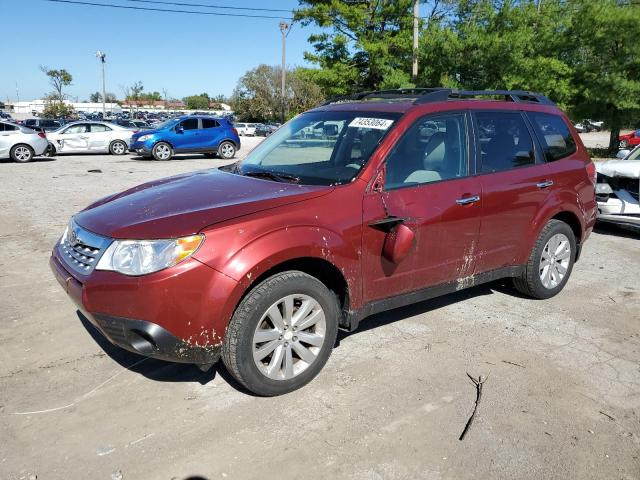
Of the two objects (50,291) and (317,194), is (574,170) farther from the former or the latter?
(50,291)

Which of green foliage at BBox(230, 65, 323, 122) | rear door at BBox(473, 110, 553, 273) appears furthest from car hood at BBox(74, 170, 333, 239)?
green foliage at BBox(230, 65, 323, 122)

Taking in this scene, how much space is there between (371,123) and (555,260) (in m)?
2.38

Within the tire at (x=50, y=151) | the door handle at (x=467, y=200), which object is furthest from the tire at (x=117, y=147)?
the door handle at (x=467, y=200)

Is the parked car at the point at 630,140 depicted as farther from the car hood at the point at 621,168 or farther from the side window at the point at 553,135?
the side window at the point at 553,135

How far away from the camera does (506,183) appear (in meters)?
4.38

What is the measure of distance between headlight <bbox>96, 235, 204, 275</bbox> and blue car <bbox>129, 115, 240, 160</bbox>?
1762 cm

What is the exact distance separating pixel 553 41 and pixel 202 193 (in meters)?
22.8

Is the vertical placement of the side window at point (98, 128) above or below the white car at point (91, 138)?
above

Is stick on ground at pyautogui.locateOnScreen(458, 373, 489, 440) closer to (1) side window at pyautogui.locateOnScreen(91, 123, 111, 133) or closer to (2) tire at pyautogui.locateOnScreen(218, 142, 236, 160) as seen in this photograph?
(2) tire at pyautogui.locateOnScreen(218, 142, 236, 160)

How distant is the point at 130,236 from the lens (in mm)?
2988

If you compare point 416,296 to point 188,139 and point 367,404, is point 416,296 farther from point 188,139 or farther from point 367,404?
point 188,139

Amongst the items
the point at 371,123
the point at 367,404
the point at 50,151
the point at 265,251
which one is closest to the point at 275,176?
the point at 371,123

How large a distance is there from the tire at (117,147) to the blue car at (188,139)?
4.08ft

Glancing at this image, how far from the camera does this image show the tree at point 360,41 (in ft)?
89.6
